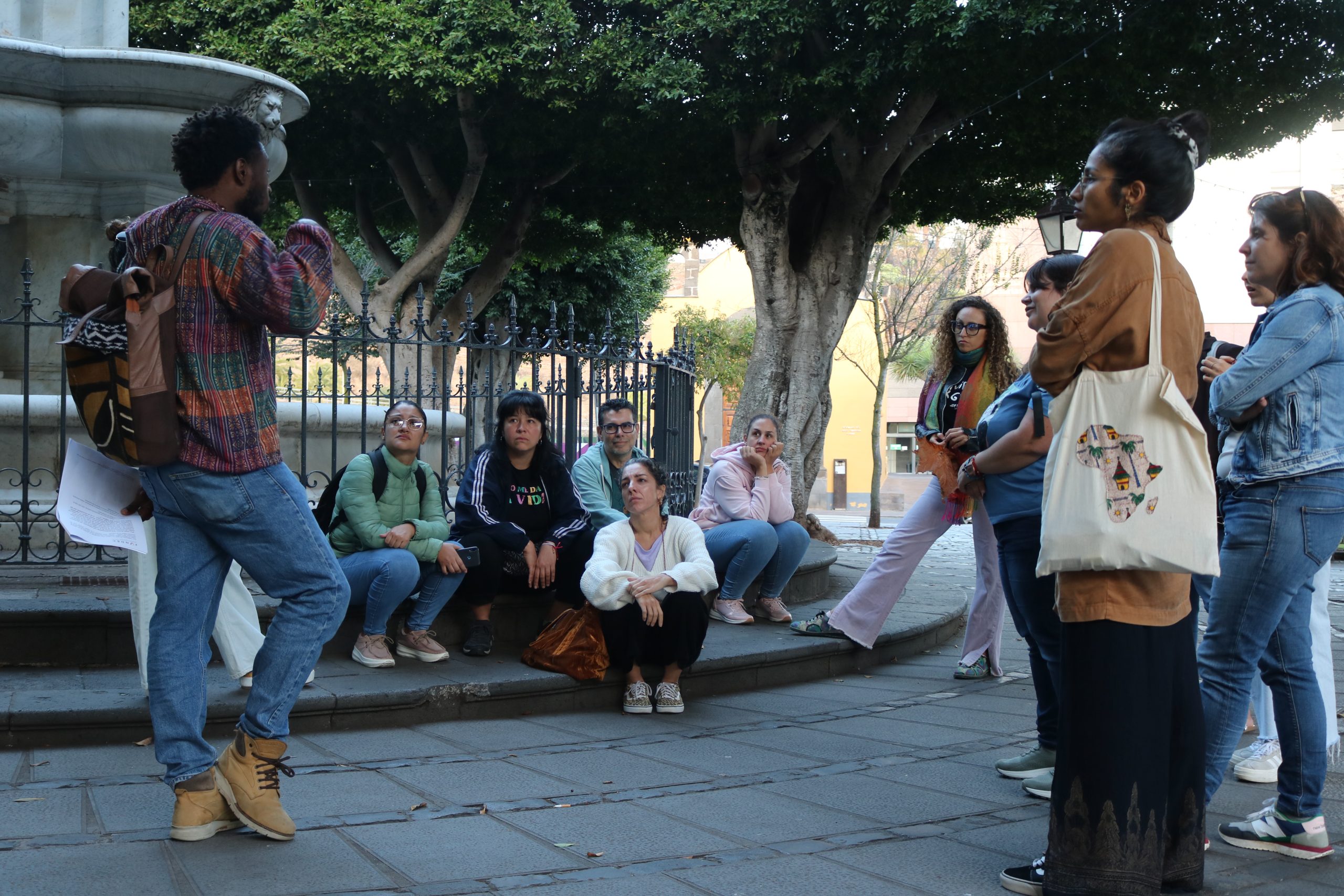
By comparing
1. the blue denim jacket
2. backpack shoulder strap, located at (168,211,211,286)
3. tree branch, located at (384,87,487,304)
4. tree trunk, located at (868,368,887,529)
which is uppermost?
tree branch, located at (384,87,487,304)

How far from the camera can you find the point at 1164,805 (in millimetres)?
2900

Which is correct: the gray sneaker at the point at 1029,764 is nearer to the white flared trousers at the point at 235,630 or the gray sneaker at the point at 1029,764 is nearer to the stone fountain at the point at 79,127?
the white flared trousers at the point at 235,630

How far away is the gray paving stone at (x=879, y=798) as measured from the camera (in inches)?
153

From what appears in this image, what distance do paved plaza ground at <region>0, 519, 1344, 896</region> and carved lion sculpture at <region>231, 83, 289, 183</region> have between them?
3893 millimetres

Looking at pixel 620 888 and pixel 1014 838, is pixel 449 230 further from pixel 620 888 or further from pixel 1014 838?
pixel 620 888

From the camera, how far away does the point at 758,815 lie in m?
3.84

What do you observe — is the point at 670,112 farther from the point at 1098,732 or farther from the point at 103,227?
the point at 1098,732

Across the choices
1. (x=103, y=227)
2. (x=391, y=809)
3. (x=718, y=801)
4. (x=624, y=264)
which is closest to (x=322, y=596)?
(x=391, y=809)

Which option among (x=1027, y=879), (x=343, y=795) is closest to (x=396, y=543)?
(x=343, y=795)

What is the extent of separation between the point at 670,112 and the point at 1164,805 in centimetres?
1483

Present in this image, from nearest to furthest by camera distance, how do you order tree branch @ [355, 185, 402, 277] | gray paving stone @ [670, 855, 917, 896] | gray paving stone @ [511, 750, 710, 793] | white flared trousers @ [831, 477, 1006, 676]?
gray paving stone @ [670, 855, 917, 896] → gray paving stone @ [511, 750, 710, 793] → white flared trousers @ [831, 477, 1006, 676] → tree branch @ [355, 185, 402, 277]

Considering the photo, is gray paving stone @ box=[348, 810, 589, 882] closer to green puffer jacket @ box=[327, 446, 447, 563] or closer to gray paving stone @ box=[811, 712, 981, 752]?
gray paving stone @ box=[811, 712, 981, 752]

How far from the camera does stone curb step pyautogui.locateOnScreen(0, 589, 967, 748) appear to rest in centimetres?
449

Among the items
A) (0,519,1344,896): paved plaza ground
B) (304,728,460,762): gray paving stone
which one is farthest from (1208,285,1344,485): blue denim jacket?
(304,728,460,762): gray paving stone
